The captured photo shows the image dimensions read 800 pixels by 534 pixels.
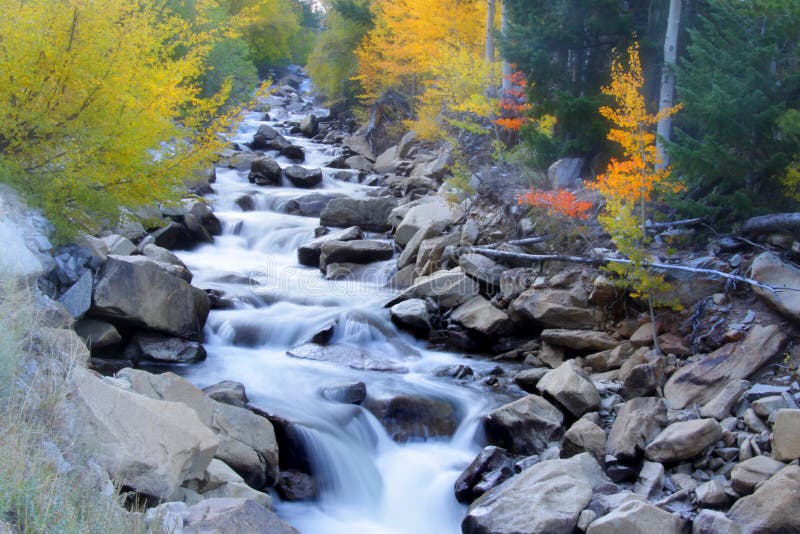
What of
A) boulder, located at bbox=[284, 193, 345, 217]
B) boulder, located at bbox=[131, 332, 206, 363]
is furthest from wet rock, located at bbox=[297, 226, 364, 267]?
boulder, located at bbox=[131, 332, 206, 363]

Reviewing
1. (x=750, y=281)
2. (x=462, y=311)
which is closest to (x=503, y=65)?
(x=462, y=311)


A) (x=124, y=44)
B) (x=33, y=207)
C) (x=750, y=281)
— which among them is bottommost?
(x=750, y=281)

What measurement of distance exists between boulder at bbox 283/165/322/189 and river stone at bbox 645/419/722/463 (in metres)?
15.5

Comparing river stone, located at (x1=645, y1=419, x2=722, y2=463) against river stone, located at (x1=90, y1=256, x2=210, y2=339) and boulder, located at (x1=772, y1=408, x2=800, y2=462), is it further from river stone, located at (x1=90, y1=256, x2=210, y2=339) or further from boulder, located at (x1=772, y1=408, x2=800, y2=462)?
river stone, located at (x1=90, y1=256, x2=210, y2=339)

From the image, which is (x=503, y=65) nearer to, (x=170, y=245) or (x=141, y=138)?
(x=170, y=245)

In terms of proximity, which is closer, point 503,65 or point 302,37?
point 503,65

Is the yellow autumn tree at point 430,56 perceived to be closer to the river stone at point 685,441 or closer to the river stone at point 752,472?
the river stone at point 685,441

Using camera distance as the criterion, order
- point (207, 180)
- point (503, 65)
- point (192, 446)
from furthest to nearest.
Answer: point (207, 180) → point (503, 65) → point (192, 446)

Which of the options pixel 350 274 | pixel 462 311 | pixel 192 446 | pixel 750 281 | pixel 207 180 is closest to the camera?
pixel 192 446

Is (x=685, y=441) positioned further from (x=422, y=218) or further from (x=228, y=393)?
(x=422, y=218)

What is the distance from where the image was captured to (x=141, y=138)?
30.8 feet

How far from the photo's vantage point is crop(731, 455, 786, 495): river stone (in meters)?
6.30

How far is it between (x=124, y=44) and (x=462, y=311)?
21.5 ft

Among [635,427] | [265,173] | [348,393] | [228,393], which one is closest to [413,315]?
[348,393]
